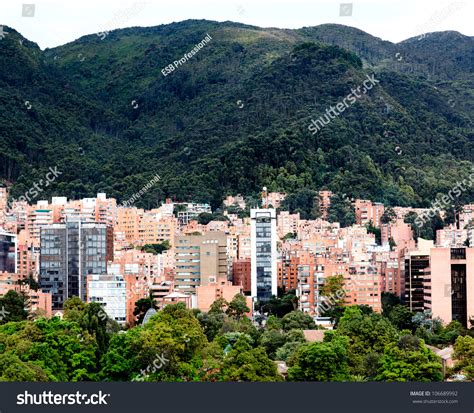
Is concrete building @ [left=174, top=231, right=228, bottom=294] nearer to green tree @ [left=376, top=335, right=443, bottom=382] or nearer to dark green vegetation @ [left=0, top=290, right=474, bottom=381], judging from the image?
dark green vegetation @ [left=0, top=290, right=474, bottom=381]

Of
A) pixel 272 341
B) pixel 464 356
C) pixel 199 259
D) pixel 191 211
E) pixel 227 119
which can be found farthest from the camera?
pixel 227 119

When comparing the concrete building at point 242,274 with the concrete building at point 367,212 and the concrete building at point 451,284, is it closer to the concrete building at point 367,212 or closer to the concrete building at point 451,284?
the concrete building at point 451,284

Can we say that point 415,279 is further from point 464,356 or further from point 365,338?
point 464,356

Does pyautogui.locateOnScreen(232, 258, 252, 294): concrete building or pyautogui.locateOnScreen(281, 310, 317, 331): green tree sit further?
pyautogui.locateOnScreen(232, 258, 252, 294): concrete building

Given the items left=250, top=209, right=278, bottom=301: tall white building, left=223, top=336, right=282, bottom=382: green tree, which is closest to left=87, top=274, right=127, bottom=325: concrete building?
left=250, top=209, right=278, bottom=301: tall white building

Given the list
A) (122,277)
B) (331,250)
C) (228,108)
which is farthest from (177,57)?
Result: (122,277)

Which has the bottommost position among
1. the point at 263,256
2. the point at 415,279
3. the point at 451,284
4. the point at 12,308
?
the point at 12,308

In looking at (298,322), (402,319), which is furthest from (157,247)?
(298,322)

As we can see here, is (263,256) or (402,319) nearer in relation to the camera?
(402,319)
